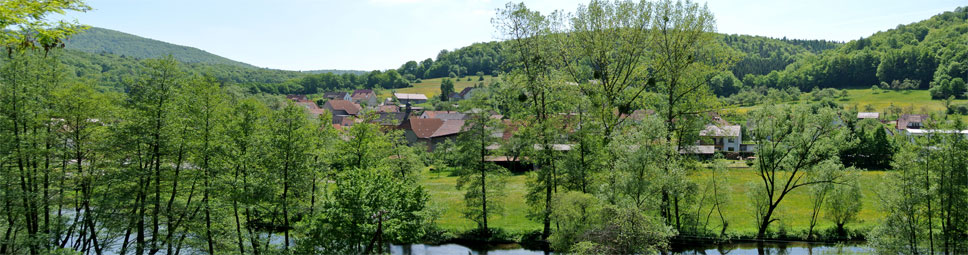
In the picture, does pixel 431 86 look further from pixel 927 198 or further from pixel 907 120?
pixel 927 198

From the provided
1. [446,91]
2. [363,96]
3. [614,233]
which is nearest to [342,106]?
[446,91]

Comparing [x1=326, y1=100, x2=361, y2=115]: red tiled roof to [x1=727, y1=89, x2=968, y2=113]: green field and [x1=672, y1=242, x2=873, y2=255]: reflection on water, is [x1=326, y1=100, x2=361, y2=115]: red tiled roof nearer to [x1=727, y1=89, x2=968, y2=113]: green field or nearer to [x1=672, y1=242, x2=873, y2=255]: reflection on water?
[x1=727, y1=89, x2=968, y2=113]: green field

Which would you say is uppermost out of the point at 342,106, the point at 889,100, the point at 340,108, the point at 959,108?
the point at 889,100

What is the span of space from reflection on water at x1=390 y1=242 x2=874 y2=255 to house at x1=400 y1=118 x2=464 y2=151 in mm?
42297

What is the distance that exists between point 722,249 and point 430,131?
173ft

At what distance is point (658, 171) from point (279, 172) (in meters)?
18.3

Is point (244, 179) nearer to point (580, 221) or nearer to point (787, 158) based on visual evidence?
point (580, 221)

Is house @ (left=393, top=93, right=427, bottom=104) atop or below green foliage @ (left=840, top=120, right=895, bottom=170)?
atop

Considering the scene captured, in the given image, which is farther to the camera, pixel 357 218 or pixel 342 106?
pixel 342 106

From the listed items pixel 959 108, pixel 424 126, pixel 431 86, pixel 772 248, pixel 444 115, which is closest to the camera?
pixel 772 248

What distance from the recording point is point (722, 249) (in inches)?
1233

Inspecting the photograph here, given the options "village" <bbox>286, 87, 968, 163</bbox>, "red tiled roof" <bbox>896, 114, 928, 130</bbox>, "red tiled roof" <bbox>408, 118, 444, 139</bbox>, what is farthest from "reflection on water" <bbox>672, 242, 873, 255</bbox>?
"red tiled roof" <bbox>896, 114, 928, 130</bbox>

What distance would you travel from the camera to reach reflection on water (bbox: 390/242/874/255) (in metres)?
30.4

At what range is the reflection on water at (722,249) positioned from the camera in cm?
3039
